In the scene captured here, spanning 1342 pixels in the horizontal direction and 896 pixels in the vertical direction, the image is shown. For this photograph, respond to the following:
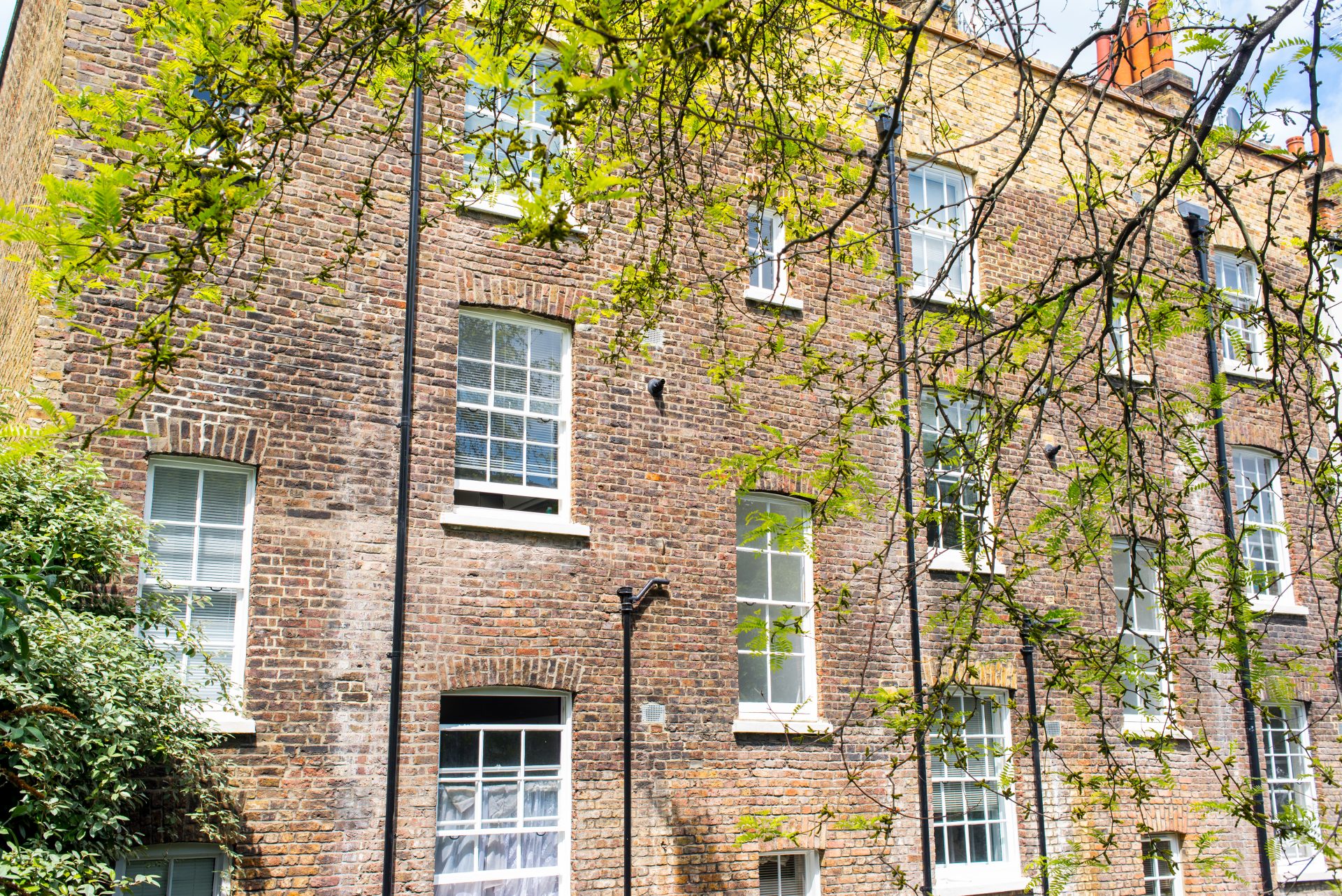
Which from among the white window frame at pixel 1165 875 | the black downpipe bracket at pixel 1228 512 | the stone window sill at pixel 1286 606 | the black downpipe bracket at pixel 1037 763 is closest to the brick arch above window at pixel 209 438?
the black downpipe bracket at pixel 1228 512

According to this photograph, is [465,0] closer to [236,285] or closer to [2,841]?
[236,285]

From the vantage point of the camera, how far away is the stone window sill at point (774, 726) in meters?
11.2

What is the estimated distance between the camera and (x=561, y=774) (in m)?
10.3

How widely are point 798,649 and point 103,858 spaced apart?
22.0 ft

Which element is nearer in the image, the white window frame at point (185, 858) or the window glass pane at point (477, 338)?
the white window frame at point (185, 858)

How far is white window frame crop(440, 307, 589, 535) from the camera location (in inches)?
404

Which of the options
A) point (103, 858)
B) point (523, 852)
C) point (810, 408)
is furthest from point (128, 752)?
point (810, 408)

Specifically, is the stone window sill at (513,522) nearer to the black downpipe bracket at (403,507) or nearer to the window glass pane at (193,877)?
the black downpipe bracket at (403,507)

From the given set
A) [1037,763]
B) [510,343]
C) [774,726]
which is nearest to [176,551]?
[510,343]

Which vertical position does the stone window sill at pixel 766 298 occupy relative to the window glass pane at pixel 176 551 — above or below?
above

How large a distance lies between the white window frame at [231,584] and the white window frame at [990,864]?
22.5 feet

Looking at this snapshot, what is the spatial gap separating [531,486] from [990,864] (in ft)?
22.3

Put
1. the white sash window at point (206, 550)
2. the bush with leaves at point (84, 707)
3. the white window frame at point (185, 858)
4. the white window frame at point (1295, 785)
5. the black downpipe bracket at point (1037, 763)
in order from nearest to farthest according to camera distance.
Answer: the bush with leaves at point (84, 707) → the white window frame at point (185, 858) → the white sash window at point (206, 550) → the black downpipe bracket at point (1037, 763) → the white window frame at point (1295, 785)

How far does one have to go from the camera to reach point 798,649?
11977mm
